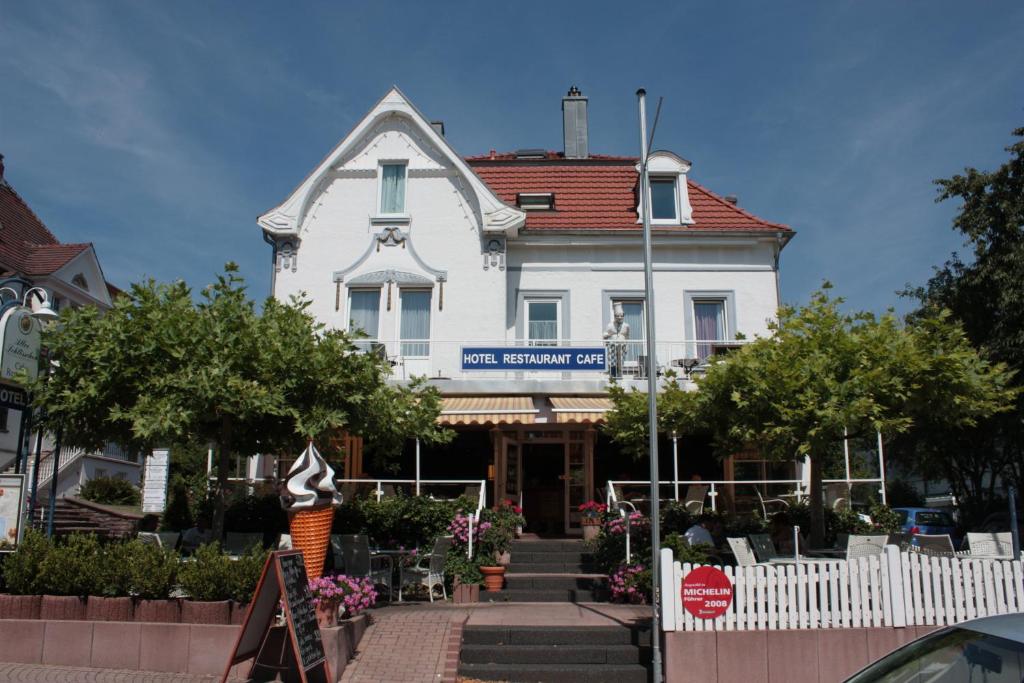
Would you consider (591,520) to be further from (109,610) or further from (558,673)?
(109,610)

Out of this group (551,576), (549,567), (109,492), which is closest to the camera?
(551,576)

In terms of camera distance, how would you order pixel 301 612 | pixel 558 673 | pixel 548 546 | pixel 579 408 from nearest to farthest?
1. pixel 301 612
2. pixel 558 673
3. pixel 548 546
4. pixel 579 408

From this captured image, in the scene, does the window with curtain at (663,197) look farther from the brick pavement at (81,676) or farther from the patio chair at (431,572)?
the brick pavement at (81,676)

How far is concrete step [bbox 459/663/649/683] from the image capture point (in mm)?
9656

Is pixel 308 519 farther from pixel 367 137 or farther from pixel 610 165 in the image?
pixel 610 165

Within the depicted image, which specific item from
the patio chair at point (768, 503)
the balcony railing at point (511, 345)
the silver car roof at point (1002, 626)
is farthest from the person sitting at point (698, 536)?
the silver car roof at point (1002, 626)

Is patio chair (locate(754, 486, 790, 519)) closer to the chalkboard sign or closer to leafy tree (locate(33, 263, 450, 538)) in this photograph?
leafy tree (locate(33, 263, 450, 538))

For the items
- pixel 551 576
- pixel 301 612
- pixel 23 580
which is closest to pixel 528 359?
pixel 551 576

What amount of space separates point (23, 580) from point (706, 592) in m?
7.79

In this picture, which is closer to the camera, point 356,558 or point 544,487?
point 356,558

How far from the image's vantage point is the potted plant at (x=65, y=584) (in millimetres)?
9320

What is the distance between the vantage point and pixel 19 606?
934 cm

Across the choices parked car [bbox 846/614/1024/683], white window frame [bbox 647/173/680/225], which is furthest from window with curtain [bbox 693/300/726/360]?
parked car [bbox 846/614/1024/683]

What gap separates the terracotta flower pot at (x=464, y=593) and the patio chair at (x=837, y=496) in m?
7.60
